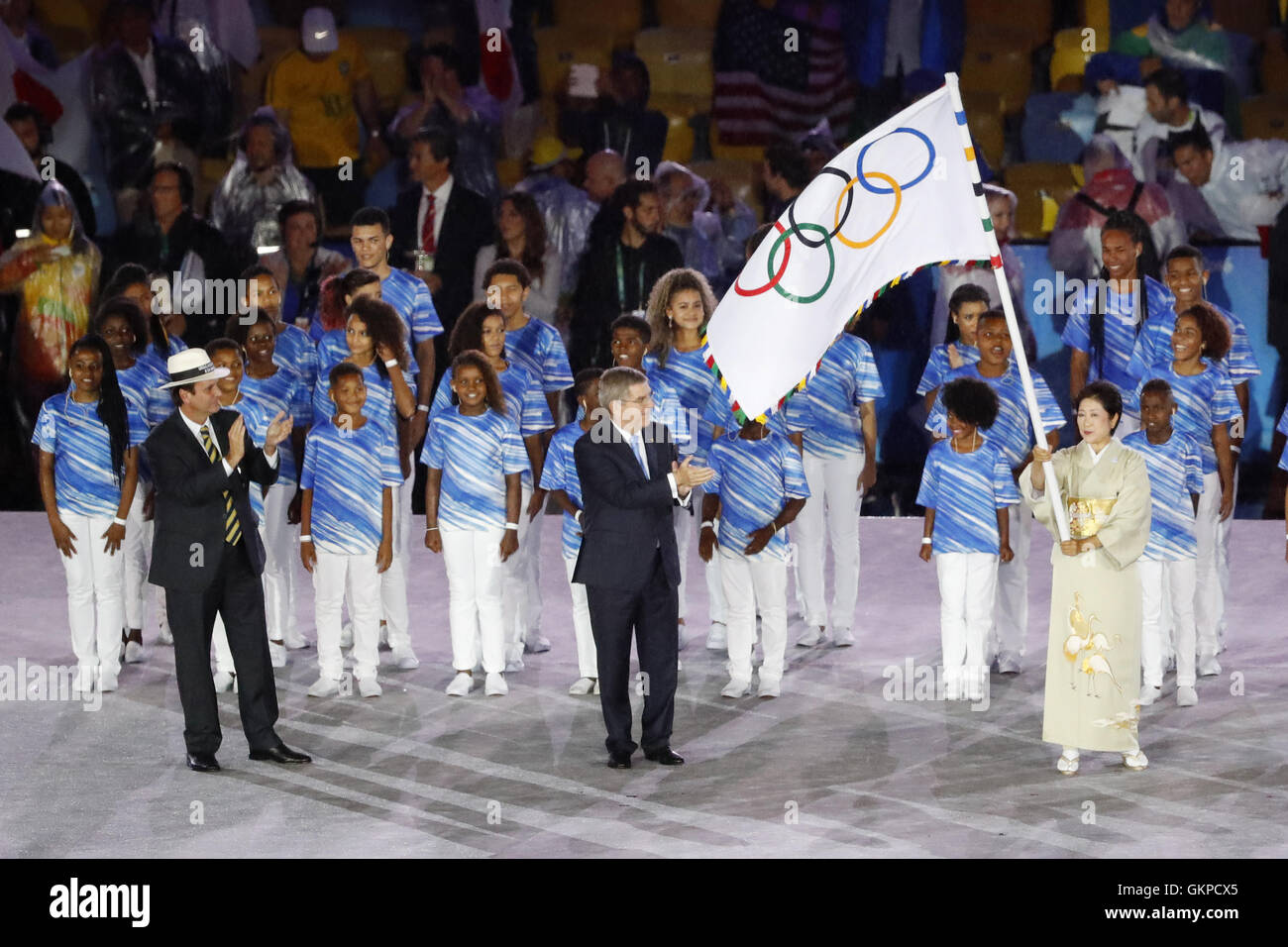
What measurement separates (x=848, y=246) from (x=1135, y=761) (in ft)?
6.85

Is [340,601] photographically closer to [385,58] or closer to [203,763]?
[203,763]

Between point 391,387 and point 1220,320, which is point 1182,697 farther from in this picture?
point 391,387

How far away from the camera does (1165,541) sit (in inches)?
315

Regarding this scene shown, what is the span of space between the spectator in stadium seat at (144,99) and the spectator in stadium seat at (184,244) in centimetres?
50

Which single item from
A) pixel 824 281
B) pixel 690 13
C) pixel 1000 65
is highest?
pixel 690 13

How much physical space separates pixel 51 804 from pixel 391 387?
267cm

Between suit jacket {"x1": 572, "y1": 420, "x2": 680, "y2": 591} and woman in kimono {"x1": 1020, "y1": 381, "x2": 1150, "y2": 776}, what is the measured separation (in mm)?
1333

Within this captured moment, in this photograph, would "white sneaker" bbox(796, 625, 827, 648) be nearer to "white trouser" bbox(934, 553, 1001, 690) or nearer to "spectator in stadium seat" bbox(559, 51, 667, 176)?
"white trouser" bbox(934, 553, 1001, 690)

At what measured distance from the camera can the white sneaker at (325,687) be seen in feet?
26.8

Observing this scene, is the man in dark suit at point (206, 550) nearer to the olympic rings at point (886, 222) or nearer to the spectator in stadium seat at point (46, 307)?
the olympic rings at point (886, 222)

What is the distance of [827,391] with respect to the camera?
8906 mm

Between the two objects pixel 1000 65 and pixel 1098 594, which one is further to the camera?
pixel 1000 65

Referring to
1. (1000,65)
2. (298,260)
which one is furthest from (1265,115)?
(298,260)

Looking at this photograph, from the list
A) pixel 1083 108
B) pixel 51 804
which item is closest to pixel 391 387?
pixel 51 804
